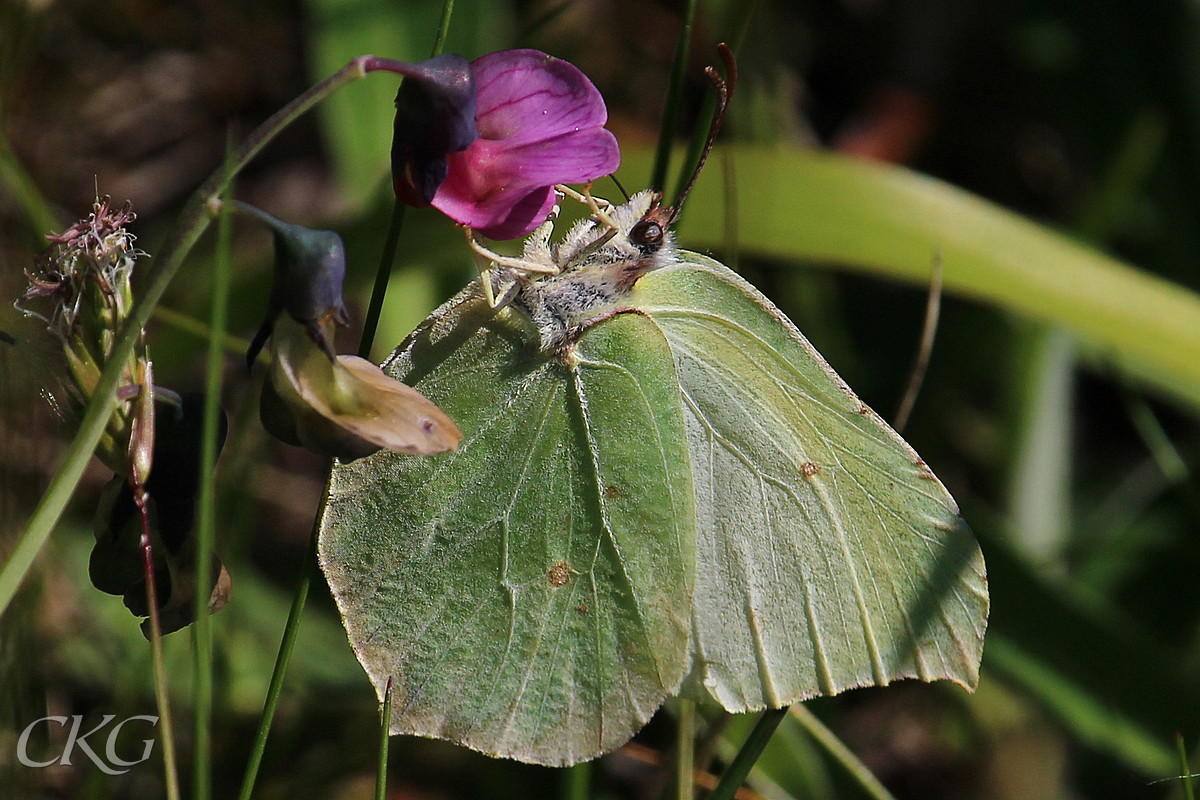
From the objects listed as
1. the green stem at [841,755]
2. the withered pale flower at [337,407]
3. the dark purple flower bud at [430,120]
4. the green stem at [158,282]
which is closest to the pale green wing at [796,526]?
the green stem at [841,755]

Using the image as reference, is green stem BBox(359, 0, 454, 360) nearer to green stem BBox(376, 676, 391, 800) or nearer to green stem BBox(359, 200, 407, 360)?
green stem BBox(359, 200, 407, 360)

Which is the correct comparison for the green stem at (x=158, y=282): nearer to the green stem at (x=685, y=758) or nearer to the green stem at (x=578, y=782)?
the green stem at (x=685, y=758)

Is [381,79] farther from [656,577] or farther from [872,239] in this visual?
[656,577]

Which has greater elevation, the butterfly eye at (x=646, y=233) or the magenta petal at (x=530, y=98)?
the magenta petal at (x=530, y=98)

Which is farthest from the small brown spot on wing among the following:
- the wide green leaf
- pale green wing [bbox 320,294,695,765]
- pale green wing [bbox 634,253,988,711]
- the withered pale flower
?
the wide green leaf

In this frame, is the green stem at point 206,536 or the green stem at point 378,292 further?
the green stem at point 378,292

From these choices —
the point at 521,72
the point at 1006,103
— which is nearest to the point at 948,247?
the point at 521,72

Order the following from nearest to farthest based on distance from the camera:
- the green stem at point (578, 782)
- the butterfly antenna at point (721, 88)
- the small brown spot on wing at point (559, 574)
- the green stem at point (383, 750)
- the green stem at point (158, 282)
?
the green stem at point (158, 282), the green stem at point (383, 750), the butterfly antenna at point (721, 88), the small brown spot on wing at point (559, 574), the green stem at point (578, 782)

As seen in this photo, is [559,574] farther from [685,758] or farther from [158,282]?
[158,282]
